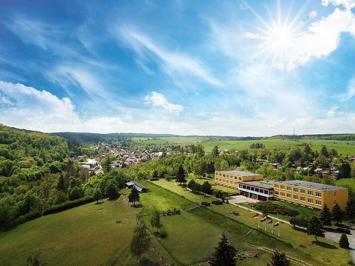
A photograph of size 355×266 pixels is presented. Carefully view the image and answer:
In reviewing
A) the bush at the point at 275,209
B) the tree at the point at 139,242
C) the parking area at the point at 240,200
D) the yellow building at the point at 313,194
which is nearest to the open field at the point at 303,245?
the bush at the point at 275,209

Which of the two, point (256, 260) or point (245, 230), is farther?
point (245, 230)

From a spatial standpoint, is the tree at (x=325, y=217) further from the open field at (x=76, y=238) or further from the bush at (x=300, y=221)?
the open field at (x=76, y=238)

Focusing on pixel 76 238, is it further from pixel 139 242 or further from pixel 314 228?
pixel 314 228

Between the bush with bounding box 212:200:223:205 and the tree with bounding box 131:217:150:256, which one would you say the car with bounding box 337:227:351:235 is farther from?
the tree with bounding box 131:217:150:256

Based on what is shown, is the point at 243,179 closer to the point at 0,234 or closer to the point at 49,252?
the point at 49,252

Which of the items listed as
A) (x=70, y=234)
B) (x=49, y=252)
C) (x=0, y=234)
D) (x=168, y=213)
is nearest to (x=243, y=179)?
(x=168, y=213)

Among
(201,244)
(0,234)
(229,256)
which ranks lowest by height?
(0,234)

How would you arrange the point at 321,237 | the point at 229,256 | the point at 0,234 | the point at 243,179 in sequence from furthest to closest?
the point at 243,179 → the point at 0,234 → the point at 321,237 → the point at 229,256

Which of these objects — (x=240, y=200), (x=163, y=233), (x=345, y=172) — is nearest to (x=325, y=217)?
(x=240, y=200)
